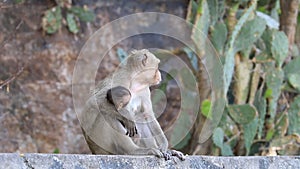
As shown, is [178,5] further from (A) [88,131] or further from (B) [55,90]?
(A) [88,131]

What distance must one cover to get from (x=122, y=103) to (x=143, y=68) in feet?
1.31

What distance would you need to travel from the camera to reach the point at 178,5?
259 inches

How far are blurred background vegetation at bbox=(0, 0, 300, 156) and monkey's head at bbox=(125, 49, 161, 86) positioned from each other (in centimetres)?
153

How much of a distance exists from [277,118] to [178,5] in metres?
1.65

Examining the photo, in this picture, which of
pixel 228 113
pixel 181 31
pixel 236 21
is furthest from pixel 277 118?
pixel 181 31

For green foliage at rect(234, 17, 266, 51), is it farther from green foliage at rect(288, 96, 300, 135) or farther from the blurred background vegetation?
green foliage at rect(288, 96, 300, 135)

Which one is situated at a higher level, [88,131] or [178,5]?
[178,5]

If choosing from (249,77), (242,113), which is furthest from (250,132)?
(249,77)

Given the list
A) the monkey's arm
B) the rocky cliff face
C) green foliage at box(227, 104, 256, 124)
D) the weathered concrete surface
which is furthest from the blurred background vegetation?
the weathered concrete surface

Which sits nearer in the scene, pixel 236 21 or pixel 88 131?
pixel 88 131

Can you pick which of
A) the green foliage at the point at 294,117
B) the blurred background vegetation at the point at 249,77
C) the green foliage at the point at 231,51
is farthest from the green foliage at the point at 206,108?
the green foliage at the point at 294,117

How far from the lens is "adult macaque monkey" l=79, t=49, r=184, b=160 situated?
132 inches

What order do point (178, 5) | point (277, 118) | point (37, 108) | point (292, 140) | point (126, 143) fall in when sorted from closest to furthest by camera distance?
point (126, 143), point (292, 140), point (277, 118), point (37, 108), point (178, 5)

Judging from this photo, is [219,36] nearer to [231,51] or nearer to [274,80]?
[231,51]
